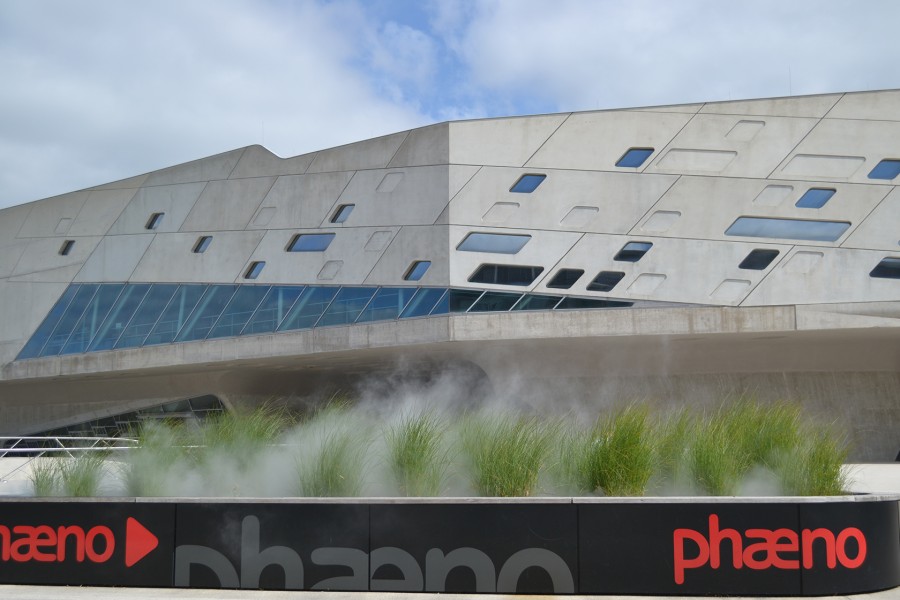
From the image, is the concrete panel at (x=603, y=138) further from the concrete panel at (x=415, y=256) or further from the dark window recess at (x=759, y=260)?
the dark window recess at (x=759, y=260)

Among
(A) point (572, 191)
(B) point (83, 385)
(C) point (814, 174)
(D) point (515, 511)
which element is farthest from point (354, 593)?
(B) point (83, 385)

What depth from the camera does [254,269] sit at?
23641mm

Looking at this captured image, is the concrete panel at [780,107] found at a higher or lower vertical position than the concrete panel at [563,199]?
higher

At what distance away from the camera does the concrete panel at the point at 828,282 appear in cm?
1981

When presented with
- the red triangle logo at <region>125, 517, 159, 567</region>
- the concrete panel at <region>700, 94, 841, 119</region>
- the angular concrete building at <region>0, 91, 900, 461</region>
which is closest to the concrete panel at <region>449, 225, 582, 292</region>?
the angular concrete building at <region>0, 91, 900, 461</region>

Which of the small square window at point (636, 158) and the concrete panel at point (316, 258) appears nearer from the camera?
the small square window at point (636, 158)

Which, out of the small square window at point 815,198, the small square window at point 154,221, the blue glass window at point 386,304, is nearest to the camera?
the small square window at point 815,198

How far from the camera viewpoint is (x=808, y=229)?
20.3 metres

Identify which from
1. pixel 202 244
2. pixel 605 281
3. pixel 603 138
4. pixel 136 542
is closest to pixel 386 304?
pixel 605 281

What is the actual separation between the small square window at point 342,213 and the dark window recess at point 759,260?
976 centimetres

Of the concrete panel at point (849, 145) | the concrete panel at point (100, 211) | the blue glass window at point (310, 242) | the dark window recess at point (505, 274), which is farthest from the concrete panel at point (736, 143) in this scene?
the concrete panel at point (100, 211)

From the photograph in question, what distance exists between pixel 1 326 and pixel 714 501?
27.2 m

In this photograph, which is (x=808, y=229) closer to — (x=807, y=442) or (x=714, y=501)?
(x=807, y=442)

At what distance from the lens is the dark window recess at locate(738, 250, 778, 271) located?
20.2 meters
